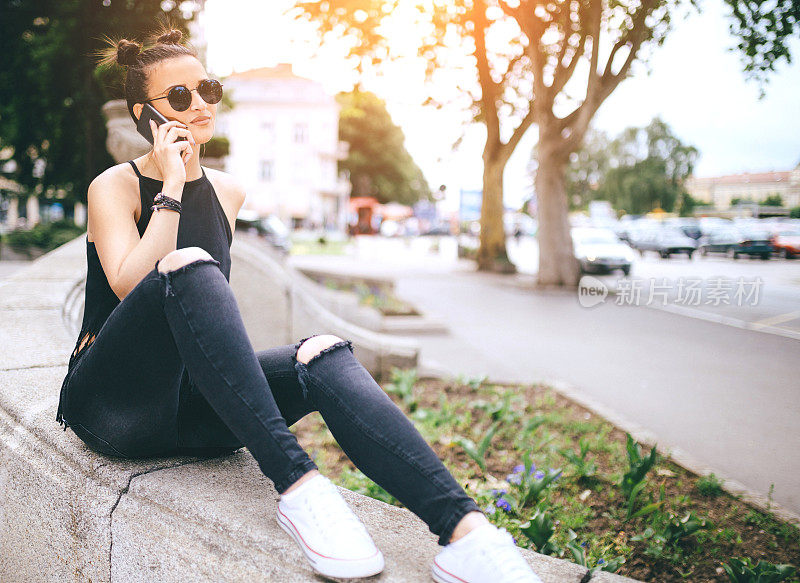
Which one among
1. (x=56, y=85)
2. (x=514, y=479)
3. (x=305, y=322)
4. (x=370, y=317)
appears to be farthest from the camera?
(x=56, y=85)

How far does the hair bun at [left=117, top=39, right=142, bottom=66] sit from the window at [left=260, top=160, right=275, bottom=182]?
5429 cm

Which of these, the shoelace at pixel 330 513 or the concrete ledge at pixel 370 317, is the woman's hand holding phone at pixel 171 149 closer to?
the shoelace at pixel 330 513

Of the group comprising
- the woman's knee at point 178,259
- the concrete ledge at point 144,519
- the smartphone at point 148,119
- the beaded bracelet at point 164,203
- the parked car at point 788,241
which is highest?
the smartphone at point 148,119

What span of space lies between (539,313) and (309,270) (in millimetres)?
4180

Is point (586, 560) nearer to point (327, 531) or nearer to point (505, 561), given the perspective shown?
point (505, 561)

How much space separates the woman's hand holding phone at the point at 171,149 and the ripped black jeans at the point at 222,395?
0.43m

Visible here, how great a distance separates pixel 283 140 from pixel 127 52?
55.1 metres

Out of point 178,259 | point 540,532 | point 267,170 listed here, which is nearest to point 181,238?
point 178,259

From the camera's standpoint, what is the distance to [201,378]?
173cm

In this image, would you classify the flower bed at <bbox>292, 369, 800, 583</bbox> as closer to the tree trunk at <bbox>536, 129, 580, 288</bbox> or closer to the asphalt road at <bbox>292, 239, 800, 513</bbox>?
the asphalt road at <bbox>292, 239, 800, 513</bbox>

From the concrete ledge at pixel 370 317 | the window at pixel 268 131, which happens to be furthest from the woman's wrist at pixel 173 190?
the window at pixel 268 131

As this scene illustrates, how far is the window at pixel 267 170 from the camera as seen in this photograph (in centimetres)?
5491

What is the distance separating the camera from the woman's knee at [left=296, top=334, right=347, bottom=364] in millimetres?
1905

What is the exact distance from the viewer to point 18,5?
39.7ft
